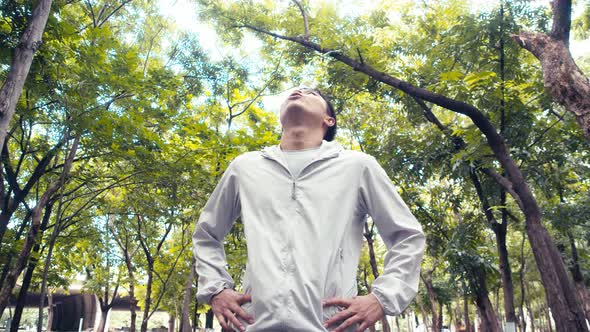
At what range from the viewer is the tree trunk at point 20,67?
14.4 feet

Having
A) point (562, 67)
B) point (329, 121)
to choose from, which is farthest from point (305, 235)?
point (562, 67)

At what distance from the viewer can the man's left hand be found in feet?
4.78

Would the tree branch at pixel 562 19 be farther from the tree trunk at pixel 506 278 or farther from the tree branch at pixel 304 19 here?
the tree trunk at pixel 506 278

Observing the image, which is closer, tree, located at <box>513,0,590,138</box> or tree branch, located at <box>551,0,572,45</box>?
tree, located at <box>513,0,590,138</box>

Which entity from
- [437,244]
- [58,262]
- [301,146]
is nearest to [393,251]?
[301,146]

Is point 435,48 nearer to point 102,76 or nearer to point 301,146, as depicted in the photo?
point 102,76

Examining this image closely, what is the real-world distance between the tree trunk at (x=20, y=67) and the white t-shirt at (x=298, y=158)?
3887 mm

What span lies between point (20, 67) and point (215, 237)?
13.0 feet

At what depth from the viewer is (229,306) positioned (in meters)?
1.60

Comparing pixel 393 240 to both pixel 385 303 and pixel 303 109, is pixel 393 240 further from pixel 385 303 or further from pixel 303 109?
pixel 303 109

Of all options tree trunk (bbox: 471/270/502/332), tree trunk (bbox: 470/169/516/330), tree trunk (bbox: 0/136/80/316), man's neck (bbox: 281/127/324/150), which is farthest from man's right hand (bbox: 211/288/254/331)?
tree trunk (bbox: 471/270/502/332)

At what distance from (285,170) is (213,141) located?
7025 millimetres

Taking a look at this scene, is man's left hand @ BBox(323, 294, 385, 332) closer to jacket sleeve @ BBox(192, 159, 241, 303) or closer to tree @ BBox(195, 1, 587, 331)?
jacket sleeve @ BBox(192, 159, 241, 303)

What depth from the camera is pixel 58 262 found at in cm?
1443
